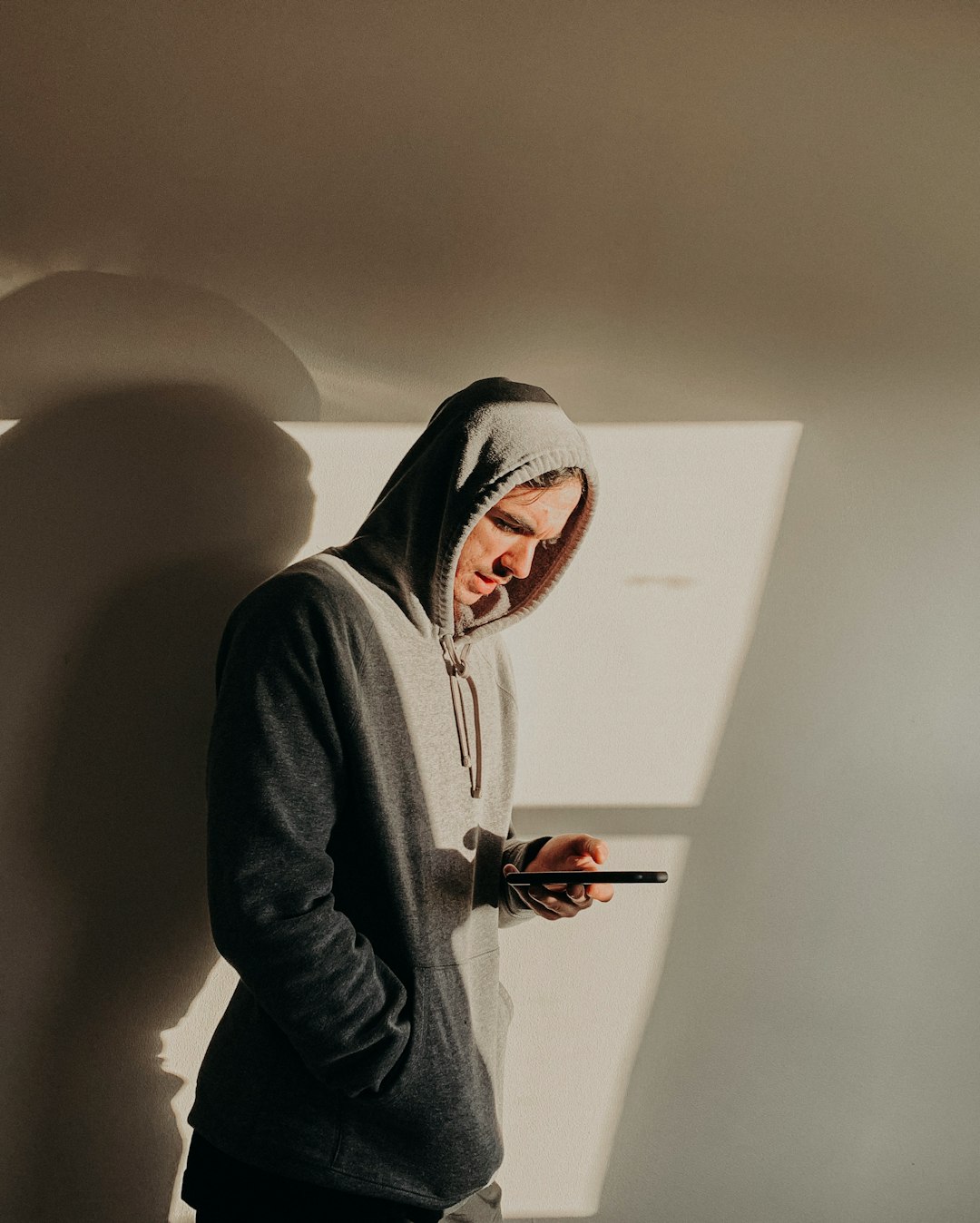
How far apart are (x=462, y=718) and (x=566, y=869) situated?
0.24m

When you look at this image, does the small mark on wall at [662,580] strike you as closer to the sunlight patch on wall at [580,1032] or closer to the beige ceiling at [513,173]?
the beige ceiling at [513,173]

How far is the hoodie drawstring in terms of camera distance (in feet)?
3.92

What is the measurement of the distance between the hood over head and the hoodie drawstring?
0.12 feet

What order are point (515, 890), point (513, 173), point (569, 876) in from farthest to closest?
point (513, 173) → point (515, 890) → point (569, 876)

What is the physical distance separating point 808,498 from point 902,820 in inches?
22.1

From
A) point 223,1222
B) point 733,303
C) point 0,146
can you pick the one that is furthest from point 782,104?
point 223,1222

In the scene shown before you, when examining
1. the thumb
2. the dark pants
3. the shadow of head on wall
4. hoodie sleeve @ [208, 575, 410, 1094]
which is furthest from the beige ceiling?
the dark pants

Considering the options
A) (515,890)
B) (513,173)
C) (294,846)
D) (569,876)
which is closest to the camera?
(294,846)

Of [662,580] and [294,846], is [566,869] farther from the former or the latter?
Answer: [662,580]

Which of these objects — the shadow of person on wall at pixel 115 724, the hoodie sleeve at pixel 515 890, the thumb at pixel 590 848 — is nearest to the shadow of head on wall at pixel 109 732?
the shadow of person on wall at pixel 115 724

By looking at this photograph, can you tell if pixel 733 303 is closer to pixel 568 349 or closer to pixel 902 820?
pixel 568 349

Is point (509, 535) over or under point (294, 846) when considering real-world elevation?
over

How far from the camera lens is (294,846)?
0.99 metres

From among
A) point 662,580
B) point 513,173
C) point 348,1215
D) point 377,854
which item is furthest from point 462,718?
point 513,173
